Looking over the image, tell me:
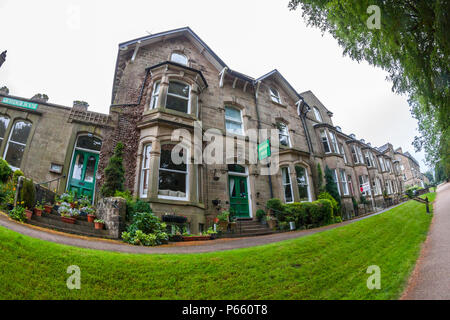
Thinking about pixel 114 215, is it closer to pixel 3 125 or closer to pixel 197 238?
pixel 197 238

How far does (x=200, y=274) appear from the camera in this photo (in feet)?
11.9

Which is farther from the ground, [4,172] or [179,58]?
[179,58]

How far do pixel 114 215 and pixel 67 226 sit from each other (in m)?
1.26

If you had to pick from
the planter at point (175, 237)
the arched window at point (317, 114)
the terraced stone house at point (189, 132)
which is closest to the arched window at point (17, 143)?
the terraced stone house at point (189, 132)

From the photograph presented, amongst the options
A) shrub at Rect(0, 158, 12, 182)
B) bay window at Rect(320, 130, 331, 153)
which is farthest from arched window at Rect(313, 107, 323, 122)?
shrub at Rect(0, 158, 12, 182)

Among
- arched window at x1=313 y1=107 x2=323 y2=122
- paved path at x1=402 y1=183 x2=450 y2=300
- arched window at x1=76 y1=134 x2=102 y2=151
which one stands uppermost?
arched window at x1=313 y1=107 x2=323 y2=122

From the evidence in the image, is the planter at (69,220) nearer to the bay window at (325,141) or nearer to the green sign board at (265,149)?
the green sign board at (265,149)

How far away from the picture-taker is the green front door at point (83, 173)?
9927 mm

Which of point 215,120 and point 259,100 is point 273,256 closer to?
point 215,120

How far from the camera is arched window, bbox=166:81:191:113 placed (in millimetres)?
11312

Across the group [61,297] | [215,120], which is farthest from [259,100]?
[61,297]

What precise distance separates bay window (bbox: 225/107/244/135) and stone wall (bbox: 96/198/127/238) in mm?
7670

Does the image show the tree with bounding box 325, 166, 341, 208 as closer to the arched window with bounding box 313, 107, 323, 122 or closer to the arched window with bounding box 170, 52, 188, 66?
the arched window with bounding box 313, 107, 323, 122

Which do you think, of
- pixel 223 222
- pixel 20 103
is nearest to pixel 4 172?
pixel 20 103
